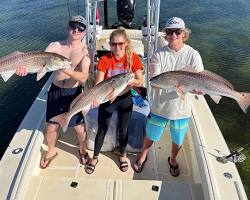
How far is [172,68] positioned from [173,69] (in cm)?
2

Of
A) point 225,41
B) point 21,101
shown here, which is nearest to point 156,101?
point 21,101

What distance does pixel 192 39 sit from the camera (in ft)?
40.9

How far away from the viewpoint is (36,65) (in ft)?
12.6

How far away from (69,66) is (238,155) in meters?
2.26

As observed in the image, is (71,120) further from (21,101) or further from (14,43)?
(14,43)

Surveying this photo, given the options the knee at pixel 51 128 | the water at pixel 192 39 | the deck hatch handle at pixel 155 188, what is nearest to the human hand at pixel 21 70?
the knee at pixel 51 128

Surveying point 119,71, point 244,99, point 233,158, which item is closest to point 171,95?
point 119,71

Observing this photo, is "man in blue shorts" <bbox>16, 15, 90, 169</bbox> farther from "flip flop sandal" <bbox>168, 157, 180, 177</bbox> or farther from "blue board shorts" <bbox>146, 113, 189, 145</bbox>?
"flip flop sandal" <bbox>168, 157, 180, 177</bbox>

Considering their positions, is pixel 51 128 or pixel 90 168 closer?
pixel 51 128

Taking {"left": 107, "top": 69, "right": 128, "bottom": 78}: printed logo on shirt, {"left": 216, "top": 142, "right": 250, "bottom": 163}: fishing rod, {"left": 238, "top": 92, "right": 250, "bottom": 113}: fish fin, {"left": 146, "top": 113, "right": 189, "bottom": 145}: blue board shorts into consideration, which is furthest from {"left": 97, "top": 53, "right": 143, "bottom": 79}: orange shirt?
{"left": 216, "top": 142, "right": 250, "bottom": 163}: fishing rod

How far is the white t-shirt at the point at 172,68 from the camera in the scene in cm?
363

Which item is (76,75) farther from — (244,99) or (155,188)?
(244,99)

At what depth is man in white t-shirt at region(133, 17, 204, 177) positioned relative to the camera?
3.56 meters

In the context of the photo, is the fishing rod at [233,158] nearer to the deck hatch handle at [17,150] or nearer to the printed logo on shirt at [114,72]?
the printed logo on shirt at [114,72]
